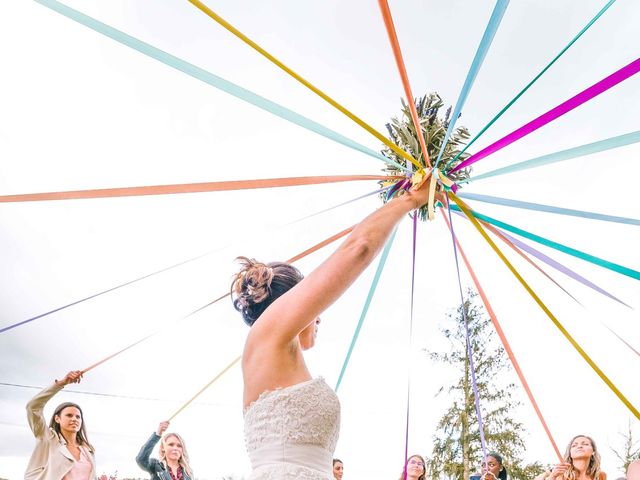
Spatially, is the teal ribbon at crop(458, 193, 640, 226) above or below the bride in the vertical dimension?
above

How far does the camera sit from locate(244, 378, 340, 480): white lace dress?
109cm

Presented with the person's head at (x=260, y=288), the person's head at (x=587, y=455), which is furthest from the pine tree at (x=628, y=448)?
the person's head at (x=260, y=288)

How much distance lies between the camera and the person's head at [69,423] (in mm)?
3965

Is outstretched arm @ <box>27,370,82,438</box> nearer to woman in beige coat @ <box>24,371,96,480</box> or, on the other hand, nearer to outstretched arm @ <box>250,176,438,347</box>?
woman in beige coat @ <box>24,371,96,480</box>

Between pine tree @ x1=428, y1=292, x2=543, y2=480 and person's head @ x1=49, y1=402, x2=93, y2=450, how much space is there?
1121cm

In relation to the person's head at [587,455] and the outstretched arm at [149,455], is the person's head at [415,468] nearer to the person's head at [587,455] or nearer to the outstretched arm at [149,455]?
the person's head at [587,455]

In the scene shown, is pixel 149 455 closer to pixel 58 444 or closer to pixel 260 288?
pixel 58 444

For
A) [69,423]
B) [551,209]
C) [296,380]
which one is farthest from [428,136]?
[69,423]

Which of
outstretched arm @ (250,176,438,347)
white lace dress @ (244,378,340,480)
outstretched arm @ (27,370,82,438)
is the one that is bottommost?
white lace dress @ (244,378,340,480)

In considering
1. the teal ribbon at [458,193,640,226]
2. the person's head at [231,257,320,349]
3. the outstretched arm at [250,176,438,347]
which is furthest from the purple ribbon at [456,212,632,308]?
the outstretched arm at [250,176,438,347]

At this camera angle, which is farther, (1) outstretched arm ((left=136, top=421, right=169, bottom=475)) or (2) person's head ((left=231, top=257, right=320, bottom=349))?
(1) outstretched arm ((left=136, top=421, right=169, bottom=475))

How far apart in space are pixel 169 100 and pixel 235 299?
4.38 m

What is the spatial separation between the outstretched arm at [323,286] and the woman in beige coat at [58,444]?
3209mm

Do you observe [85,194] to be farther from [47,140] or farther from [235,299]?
[47,140]
